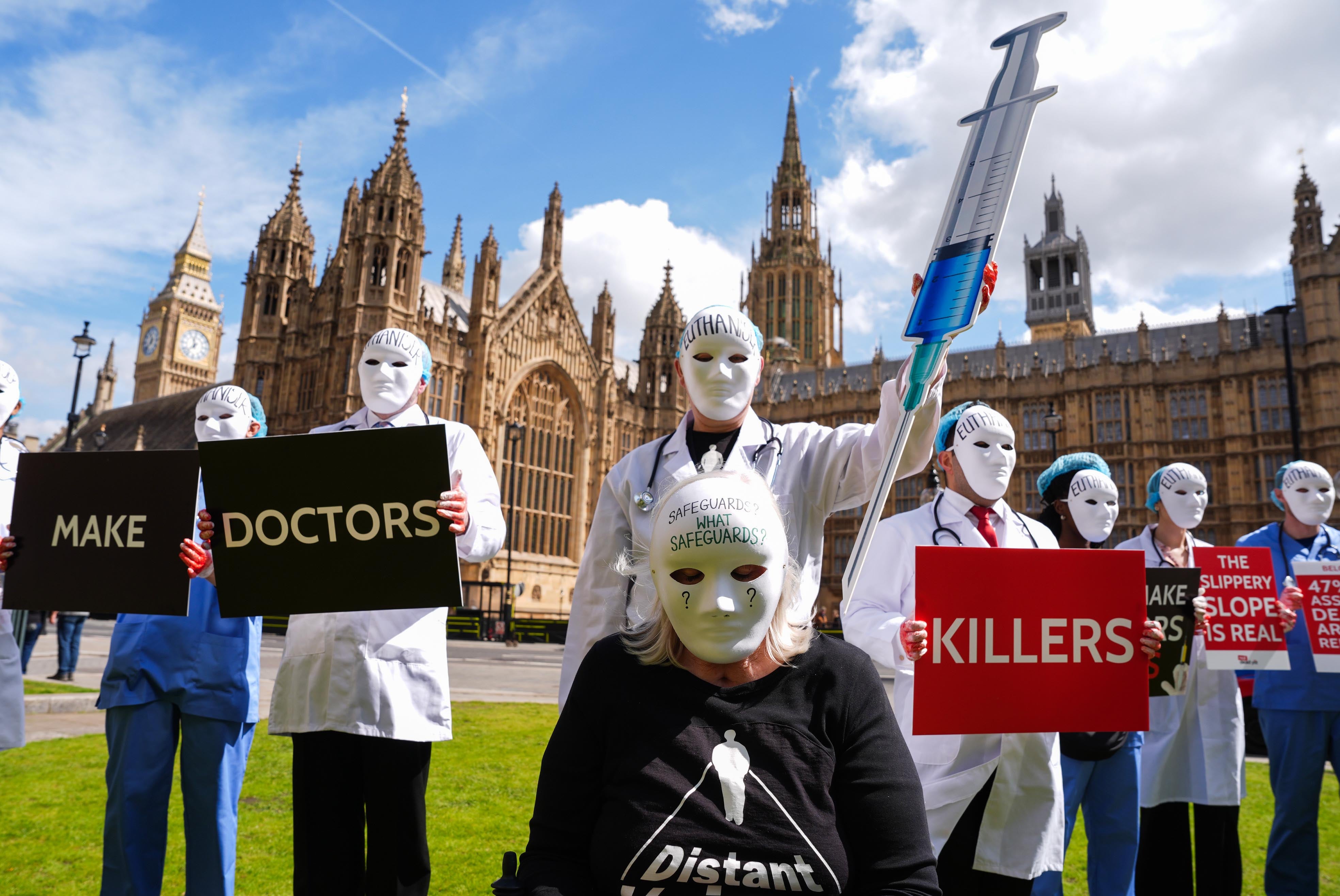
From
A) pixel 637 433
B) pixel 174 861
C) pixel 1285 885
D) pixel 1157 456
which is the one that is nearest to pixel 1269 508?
pixel 1157 456

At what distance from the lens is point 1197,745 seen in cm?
443

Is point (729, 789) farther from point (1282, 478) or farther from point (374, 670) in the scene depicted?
point (1282, 478)

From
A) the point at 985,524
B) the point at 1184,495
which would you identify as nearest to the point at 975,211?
the point at 985,524

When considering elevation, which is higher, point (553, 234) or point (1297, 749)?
point (553, 234)

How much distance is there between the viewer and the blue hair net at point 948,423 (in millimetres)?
3811

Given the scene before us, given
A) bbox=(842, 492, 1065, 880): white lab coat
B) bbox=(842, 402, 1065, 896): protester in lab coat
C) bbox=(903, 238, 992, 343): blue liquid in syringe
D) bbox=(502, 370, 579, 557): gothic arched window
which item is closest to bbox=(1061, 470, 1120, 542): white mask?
bbox=(842, 402, 1065, 896): protester in lab coat

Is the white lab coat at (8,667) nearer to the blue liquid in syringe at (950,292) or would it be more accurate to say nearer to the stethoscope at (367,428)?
the stethoscope at (367,428)

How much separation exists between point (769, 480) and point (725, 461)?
0.17 m

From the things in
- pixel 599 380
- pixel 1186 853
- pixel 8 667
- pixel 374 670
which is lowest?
pixel 1186 853

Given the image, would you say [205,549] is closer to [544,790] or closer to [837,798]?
[544,790]

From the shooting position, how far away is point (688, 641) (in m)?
1.97

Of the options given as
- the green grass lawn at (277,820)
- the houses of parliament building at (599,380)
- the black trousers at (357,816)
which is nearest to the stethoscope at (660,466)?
the black trousers at (357,816)

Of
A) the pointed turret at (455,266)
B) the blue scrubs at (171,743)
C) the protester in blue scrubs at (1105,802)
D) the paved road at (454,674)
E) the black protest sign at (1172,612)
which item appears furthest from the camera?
the pointed turret at (455,266)

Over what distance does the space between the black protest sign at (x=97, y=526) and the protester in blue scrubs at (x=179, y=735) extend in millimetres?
190
